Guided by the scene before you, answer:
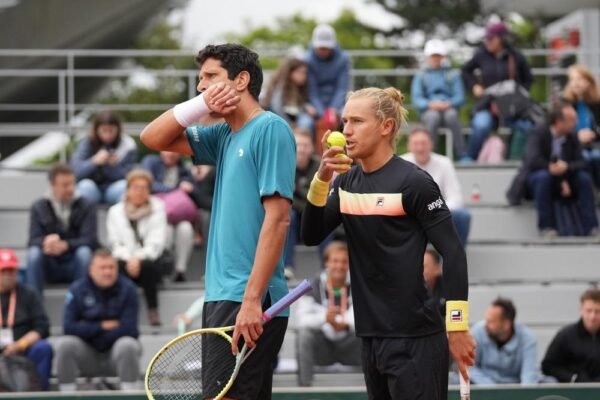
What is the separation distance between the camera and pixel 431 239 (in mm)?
→ 5609

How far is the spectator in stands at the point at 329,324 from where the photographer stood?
1018cm

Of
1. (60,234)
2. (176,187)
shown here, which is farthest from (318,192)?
(176,187)

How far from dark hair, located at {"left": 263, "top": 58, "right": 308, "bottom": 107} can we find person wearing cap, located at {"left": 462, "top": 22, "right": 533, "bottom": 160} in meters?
1.78

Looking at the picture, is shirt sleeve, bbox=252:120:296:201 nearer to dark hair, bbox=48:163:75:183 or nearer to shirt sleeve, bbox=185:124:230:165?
shirt sleeve, bbox=185:124:230:165

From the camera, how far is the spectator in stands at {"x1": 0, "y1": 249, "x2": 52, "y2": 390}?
10.1m

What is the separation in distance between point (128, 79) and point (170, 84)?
1211 millimetres

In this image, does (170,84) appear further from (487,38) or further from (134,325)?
(134,325)

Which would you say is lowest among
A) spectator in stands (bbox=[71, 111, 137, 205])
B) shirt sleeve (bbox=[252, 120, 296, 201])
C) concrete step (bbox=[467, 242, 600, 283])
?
concrete step (bbox=[467, 242, 600, 283])

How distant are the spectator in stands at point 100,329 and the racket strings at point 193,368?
4.36m

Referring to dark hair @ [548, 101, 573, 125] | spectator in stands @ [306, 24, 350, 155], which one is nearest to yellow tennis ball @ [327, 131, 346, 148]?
dark hair @ [548, 101, 573, 125]

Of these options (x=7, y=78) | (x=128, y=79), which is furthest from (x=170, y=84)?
(x=7, y=78)

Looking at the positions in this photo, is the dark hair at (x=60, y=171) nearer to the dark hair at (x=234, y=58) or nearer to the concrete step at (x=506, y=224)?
the concrete step at (x=506, y=224)

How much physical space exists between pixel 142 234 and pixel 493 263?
3329 mm

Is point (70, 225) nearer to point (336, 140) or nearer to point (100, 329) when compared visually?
point (100, 329)
